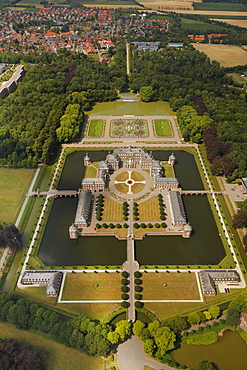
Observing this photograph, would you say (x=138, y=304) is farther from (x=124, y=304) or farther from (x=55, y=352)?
(x=55, y=352)

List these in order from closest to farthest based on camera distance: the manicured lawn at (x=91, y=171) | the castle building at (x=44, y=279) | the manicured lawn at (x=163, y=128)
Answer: the castle building at (x=44, y=279) → the manicured lawn at (x=91, y=171) → the manicured lawn at (x=163, y=128)

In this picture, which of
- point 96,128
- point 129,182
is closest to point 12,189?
point 129,182

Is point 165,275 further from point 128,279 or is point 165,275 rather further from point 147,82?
point 147,82

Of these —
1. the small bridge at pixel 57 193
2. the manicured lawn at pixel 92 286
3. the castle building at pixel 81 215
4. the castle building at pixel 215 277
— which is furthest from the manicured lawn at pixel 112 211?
the castle building at pixel 215 277

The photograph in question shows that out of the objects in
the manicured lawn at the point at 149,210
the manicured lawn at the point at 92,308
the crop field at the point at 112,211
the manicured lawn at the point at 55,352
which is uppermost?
the manicured lawn at the point at 149,210

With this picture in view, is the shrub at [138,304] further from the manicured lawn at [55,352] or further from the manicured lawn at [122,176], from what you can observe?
the manicured lawn at [122,176]

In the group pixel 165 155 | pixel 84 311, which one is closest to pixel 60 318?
pixel 84 311
